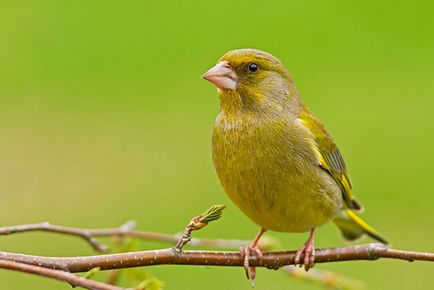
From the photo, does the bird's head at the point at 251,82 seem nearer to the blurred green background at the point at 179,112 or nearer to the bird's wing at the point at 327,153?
the bird's wing at the point at 327,153

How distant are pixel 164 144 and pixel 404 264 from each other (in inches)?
116

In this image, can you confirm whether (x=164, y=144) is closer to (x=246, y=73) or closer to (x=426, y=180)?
(x=426, y=180)

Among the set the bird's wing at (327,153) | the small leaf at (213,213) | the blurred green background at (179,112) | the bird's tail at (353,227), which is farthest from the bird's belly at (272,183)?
the blurred green background at (179,112)

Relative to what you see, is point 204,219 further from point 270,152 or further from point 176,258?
point 270,152

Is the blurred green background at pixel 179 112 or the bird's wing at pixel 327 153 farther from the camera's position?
the blurred green background at pixel 179 112

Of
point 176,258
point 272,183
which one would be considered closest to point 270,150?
point 272,183

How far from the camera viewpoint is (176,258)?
12.3ft

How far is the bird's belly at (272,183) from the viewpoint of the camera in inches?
186

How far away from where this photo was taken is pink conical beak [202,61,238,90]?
15.7ft

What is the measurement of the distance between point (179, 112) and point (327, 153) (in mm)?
5622

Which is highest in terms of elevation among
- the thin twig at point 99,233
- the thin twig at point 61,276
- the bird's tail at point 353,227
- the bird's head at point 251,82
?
the bird's head at point 251,82

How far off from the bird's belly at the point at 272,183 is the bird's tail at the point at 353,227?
705mm

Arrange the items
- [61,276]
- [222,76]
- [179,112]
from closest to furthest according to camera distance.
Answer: [61,276] < [222,76] < [179,112]

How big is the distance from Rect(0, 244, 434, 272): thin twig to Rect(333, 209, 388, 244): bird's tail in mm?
1272
